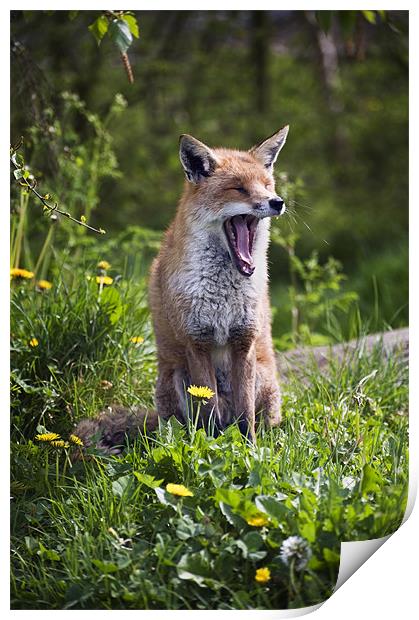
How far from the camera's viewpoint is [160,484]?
10.6 ft

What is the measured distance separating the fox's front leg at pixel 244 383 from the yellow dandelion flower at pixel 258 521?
2.17 ft

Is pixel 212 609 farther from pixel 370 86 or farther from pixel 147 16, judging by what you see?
pixel 370 86

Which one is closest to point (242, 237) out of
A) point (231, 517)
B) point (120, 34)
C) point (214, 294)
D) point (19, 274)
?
point (214, 294)

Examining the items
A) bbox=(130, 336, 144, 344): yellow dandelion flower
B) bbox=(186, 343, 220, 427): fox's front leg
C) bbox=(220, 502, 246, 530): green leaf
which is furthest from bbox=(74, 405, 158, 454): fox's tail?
bbox=(220, 502, 246, 530): green leaf

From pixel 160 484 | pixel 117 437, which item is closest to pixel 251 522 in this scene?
pixel 160 484

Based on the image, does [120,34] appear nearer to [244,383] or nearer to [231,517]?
[244,383]

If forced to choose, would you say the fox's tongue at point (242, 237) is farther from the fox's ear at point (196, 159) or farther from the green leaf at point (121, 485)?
the green leaf at point (121, 485)

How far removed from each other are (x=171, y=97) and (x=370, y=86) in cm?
245

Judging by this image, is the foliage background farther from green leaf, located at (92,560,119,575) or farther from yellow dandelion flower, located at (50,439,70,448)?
green leaf, located at (92,560,119,575)

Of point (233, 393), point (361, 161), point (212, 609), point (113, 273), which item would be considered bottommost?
point (212, 609)

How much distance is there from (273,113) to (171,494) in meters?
7.08

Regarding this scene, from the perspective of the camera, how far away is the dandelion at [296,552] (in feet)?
9.15

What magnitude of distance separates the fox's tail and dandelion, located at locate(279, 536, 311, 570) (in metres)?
1.14
